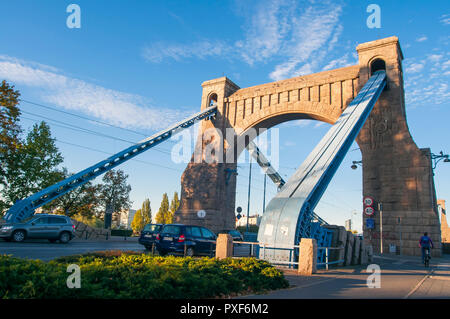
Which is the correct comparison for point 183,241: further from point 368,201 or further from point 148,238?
point 368,201

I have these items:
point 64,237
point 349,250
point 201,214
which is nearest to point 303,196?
point 349,250

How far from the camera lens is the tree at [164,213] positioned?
255 feet

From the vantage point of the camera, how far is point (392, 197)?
23.4 meters

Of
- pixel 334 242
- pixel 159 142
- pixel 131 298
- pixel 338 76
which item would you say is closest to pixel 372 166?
pixel 338 76

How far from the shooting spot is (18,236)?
17547mm

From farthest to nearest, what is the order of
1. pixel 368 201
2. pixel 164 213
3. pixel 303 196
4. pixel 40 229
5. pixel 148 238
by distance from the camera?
pixel 164 213 → pixel 368 201 → pixel 40 229 → pixel 148 238 → pixel 303 196

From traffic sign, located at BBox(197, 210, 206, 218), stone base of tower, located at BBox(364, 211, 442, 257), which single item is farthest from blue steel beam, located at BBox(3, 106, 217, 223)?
stone base of tower, located at BBox(364, 211, 442, 257)

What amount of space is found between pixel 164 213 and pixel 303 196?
2734 inches

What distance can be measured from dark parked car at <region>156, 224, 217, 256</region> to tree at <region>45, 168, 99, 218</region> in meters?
29.9

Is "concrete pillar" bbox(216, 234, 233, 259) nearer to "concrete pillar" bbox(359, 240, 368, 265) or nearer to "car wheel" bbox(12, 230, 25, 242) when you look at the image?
"concrete pillar" bbox(359, 240, 368, 265)

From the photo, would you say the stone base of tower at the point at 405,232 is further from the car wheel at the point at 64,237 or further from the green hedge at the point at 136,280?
the car wheel at the point at 64,237

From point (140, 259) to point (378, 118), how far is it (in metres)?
22.5

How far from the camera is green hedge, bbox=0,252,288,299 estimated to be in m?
4.67
